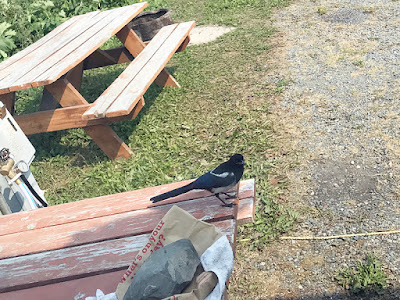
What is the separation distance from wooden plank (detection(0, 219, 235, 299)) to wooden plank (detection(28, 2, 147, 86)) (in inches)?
83.5

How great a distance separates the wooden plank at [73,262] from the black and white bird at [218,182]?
23 cm

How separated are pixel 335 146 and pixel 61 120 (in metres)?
2.74

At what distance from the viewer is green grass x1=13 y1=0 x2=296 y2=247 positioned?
4.03 m

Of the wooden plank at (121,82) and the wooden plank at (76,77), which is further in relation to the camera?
the wooden plank at (76,77)

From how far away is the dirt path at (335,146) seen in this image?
284cm

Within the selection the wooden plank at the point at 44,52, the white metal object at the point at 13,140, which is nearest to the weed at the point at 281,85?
the wooden plank at the point at 44,52

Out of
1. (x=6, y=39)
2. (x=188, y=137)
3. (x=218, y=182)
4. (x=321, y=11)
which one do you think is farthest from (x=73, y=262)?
(x=321, y=11)

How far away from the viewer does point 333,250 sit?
2941 millimetres

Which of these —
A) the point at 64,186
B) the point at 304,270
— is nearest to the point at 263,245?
the point at 304,270

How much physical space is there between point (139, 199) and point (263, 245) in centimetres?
112

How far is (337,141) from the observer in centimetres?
416

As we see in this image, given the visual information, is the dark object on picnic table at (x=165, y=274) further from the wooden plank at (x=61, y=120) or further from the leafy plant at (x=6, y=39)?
the leafy plant at (x=6, y=39)

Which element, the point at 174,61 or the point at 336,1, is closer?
the point at 174,61

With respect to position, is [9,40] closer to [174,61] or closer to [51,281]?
[174,61]
